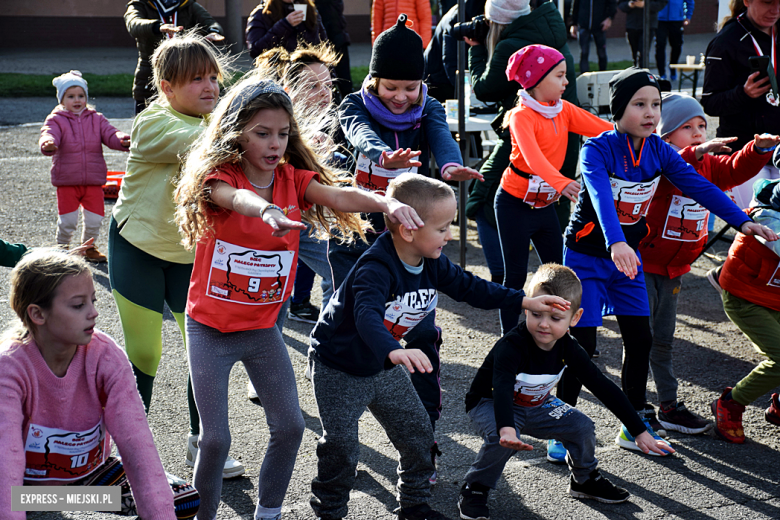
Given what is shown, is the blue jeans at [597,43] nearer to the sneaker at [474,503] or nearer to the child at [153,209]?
the child at [153,209]

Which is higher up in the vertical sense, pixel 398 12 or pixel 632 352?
pixel 398 12

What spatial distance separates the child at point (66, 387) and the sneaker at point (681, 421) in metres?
2.68

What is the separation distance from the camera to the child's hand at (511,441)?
298 cm

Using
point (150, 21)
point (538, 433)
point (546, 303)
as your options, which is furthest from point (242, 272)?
point (150, 21)

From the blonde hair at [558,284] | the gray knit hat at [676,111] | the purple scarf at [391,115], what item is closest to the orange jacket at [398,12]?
the gray knit hat at [676,111]

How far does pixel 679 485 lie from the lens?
3648 mm

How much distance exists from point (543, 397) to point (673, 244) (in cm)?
140

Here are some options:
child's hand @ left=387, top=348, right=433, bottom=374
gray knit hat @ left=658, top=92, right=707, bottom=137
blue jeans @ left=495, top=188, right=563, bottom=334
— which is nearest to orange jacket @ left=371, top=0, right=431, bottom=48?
blue jeans @ left=495, top=188, right=563, bottom=334

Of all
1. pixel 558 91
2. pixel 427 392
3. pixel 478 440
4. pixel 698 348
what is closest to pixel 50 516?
pixel 427 392

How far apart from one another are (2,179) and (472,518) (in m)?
7.86

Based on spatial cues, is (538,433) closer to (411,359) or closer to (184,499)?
(411,359)

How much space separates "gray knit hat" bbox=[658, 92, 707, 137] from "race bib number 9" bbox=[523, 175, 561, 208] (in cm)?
69

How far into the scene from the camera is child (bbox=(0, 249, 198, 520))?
2541 millimetres

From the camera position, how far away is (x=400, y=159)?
3.55 meters
